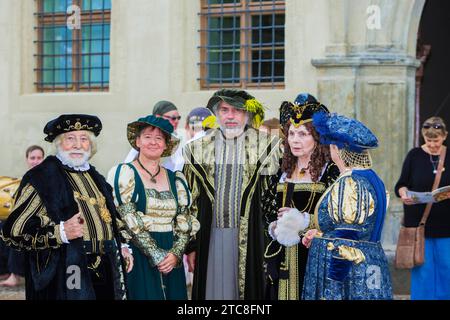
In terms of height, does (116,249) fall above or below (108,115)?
below

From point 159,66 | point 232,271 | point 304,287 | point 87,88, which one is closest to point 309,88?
point 159,66

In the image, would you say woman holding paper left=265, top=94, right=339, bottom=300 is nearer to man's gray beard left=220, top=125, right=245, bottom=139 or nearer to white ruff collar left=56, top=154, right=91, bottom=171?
man's gray beard left=220, top=125, right=245, bottom=139

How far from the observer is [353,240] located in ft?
18.2

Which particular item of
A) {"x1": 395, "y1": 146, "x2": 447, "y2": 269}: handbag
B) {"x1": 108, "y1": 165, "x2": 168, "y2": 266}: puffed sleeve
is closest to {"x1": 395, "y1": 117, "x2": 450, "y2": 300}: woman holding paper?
{"x1": 395, "y1": 146, "x2": 447, "y2": 269}: handbag

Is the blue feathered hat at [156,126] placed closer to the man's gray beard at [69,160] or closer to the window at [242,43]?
the man's gray beard at [69,160]

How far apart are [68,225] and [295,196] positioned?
1393 millimetres

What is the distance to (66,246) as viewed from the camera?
5.86m

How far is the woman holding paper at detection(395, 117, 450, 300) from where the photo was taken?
27.9ft

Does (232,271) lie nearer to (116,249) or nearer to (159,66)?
(116,249)

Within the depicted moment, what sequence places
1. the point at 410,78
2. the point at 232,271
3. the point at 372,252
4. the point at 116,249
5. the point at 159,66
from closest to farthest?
the point at 372,252
the point at 116,249
the point at 232,271
the point at 410,78
the point at 159,66

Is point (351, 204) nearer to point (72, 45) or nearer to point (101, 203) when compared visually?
point (101, 203)

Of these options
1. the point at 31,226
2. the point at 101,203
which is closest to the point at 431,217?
the point at 101,203

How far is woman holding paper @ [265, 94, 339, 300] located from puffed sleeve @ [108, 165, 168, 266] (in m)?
0.70
